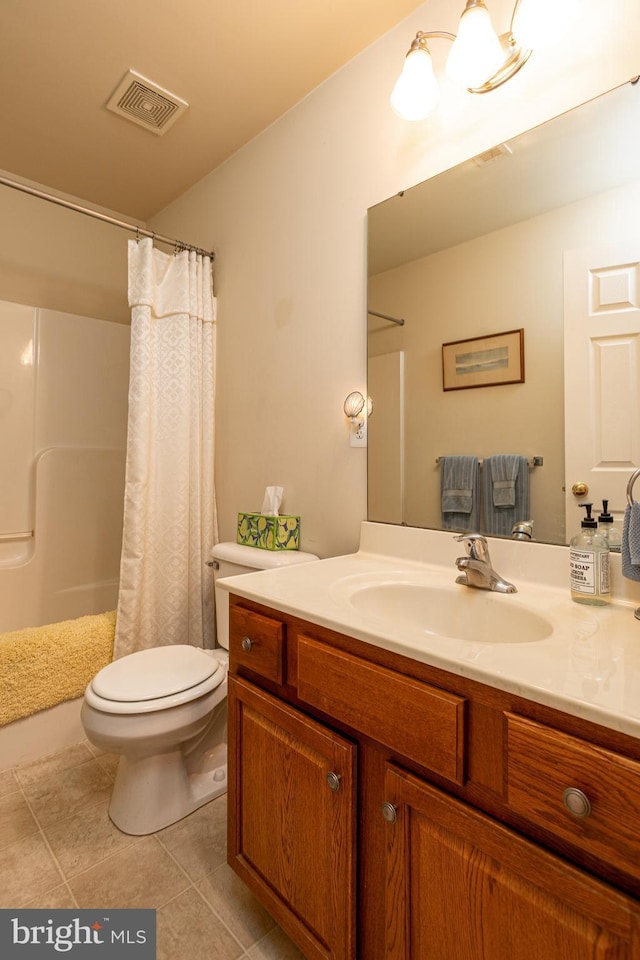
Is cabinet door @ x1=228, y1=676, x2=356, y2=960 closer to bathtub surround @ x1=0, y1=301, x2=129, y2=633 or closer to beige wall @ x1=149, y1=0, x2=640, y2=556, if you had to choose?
beige wall @ x1=149, y1=0, x2=640, y2=556

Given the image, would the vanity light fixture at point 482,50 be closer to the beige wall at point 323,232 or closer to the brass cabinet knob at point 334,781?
the beige wall at point 323,232

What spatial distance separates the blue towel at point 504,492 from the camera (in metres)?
1.14

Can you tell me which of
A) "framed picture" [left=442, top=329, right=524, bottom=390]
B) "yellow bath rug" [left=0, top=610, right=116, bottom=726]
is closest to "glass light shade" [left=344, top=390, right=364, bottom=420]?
"framed picture" [left=442, top=329, right=524, bottom=390]

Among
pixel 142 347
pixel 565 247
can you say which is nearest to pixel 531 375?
pixel 565 247

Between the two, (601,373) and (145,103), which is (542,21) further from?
(145,103)

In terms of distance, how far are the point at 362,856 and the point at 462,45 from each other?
179 cm

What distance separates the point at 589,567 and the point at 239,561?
1.11 metres

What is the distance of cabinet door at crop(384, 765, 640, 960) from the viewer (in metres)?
0.54

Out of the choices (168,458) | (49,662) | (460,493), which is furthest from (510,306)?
(49,662)

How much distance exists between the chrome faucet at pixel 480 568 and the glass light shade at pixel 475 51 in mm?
1150

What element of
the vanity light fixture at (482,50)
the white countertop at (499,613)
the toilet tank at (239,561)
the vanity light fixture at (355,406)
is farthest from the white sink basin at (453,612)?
the vanity light fixture at (482,50)

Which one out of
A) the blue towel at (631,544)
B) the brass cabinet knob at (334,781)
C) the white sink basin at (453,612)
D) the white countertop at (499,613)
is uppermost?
the blue towel at (631,544)

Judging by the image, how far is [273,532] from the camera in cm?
167

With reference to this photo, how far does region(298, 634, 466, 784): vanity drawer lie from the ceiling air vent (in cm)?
200
